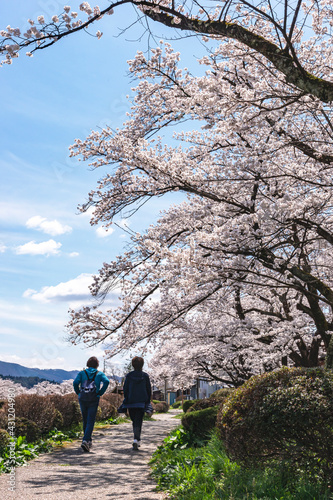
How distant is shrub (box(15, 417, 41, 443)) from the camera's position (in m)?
8.47

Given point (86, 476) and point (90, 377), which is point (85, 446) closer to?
point (90, 377)

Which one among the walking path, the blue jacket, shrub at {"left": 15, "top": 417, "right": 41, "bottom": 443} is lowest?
the walking path

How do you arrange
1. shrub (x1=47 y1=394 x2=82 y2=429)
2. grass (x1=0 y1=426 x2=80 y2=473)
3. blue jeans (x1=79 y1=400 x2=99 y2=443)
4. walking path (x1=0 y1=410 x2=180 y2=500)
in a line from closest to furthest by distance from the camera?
walking path (x1=0 y1=410 x2=180 y2=500) < grass (x1=0 y1=426 x2=80 y2=473) < blue jeans (x1=79 y1=400 x2=99 y2=443) < shrub (x1=47 y1=394 x2=82 y2=429)

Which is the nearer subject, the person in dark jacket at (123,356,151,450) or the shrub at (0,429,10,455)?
the shrub at (0,429,10,455)

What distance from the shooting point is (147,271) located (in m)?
9.85

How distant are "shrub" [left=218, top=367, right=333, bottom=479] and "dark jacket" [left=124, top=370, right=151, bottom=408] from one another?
4033 mm

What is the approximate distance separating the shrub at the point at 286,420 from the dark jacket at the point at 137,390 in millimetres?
4033

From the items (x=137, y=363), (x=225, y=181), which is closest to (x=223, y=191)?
(x=225, y=181)

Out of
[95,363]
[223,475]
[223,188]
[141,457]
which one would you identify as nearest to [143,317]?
[95,363]

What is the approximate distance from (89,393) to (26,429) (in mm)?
1650

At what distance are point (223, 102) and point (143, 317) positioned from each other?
6.82 meters

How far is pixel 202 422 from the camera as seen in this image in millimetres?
8922

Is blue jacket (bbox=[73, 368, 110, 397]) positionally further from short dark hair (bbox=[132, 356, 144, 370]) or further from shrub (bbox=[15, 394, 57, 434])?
shrub (bbox=[15, 394, 57, 434])

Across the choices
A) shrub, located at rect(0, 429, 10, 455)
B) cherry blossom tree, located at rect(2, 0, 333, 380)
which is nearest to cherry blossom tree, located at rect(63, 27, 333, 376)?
cherry blossom tree, located at rect(2, 0, 333, 380)
